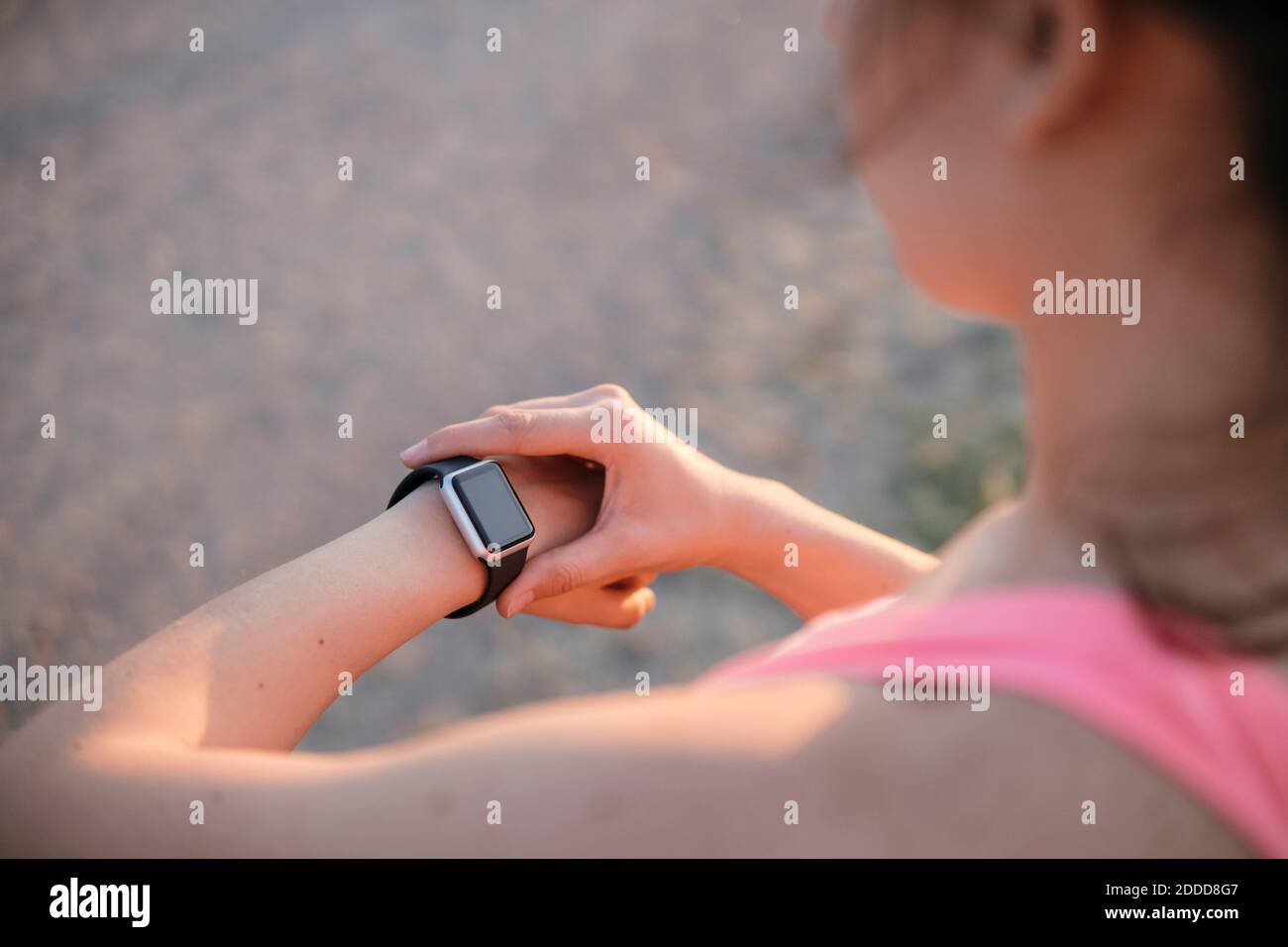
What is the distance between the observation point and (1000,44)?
27.9 inches

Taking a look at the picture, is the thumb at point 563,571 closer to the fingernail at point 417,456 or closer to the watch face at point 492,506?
the watch face at point 492,506

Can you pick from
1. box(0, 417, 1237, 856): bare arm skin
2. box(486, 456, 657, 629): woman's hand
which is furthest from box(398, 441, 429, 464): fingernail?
box(0, 417, 1237, 856): bare arm skin

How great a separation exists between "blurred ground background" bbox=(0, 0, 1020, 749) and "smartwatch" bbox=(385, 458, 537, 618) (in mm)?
1257

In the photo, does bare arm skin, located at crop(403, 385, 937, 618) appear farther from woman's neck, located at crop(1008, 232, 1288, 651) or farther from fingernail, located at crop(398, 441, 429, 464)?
woman's neck, located at crop(1008, 232, 1288, 651)

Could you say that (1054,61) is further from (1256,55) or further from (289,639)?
(289,639)

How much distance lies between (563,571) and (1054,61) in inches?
35.1

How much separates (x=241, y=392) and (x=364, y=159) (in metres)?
1.18

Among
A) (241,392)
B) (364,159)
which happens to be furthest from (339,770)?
(364,159)

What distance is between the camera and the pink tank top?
666 mm

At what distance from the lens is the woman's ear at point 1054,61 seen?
666 mm

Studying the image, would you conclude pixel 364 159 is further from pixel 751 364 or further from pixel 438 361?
pixel 751 364

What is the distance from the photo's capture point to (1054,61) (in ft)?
2.22

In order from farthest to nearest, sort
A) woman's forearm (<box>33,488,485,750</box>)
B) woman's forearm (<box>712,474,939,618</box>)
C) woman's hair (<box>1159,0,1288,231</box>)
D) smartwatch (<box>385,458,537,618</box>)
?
woman's forearm (<box>712,474,939,618</box>)
smartwatch (<box>385,458,537,618</box>)
woman's forearm (<box>33,488,485,750</box>)
woman's hair (<box>1159,0,1288,231</box>)

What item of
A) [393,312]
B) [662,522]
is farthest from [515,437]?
[393,312]
